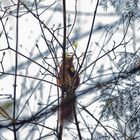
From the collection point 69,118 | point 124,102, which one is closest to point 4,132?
point 69,118

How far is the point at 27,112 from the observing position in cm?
250

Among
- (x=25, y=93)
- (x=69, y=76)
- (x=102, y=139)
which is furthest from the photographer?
(x=102, y=139)

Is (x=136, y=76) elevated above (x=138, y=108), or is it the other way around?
(x=136, y=76)

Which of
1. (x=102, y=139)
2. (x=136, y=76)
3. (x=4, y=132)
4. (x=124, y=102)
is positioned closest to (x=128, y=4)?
(x=136, y=76)

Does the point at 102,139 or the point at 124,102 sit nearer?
the point at 102,139

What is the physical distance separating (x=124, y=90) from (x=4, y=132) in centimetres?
120

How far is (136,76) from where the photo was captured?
3.32m

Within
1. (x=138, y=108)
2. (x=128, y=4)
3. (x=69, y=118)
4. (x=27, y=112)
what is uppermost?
(x=128, y=4)

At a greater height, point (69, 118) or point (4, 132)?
point (4, 132)

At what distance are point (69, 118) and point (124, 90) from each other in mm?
1404

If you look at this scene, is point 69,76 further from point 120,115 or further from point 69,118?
point 120,115

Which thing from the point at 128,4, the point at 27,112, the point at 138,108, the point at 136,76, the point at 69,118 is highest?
the point at 128,4

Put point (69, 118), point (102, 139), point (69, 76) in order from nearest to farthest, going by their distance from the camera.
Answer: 1. point (69, 76)
2. point (69, 118)
3. point (102, 139)

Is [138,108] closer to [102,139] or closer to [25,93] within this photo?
[102,139]
